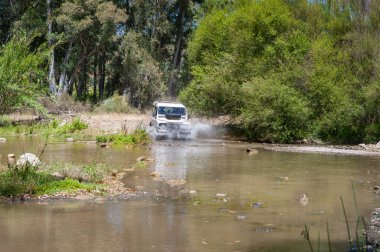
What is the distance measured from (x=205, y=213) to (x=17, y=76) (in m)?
6.06

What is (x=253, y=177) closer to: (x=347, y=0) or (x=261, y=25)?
(x=261, y=25)

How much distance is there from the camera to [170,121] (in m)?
34.8

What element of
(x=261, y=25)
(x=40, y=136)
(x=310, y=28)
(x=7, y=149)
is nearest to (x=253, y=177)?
(x=7, y=149)

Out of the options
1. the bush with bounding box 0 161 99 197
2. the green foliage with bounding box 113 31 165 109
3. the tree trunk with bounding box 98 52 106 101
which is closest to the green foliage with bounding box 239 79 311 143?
the green foliage with bounding box 113 31 165 109

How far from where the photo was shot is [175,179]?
18391mm

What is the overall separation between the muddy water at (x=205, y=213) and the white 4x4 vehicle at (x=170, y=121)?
463 inches

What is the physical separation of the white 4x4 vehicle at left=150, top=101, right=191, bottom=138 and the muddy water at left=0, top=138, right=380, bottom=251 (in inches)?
463

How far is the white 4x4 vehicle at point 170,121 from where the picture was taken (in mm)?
34688

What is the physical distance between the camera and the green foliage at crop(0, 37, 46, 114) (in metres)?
13.8

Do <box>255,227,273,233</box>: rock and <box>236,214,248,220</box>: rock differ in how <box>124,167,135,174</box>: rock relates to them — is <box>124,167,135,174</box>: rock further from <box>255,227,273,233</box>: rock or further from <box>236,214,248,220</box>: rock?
<box>255,227,273,233</box>: rock

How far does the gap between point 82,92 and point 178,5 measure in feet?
54.2

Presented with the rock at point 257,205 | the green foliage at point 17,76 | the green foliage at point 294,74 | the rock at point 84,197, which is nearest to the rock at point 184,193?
the rock at point 257,205

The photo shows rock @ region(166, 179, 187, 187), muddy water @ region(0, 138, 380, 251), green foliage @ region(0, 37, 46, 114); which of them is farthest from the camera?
rock @ region(166, 179, 187, 187)

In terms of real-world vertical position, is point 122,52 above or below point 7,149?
above
